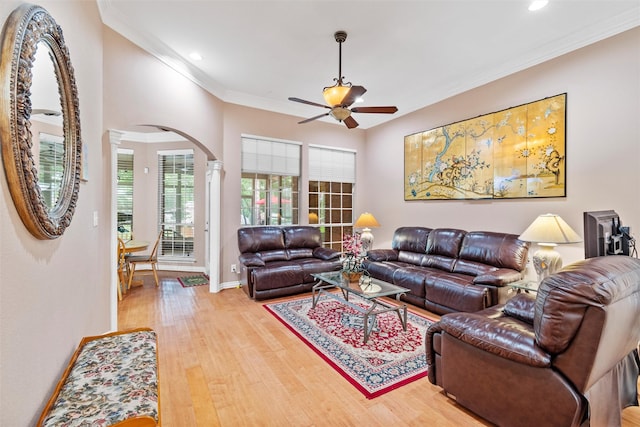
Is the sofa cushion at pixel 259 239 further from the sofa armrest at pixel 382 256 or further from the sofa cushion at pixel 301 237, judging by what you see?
the sofa armrest at pixel 382 256

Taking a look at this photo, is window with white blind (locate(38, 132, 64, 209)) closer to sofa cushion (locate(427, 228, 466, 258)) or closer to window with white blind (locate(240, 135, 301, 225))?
window with white blind (locate(240, 135, 301, 225))

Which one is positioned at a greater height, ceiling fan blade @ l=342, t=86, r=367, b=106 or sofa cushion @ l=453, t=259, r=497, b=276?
ceiling fan blade @ l=342, t=86, r=367, b=106

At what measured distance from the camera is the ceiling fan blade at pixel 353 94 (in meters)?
2.94

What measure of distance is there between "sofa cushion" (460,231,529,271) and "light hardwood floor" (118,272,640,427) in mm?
1863

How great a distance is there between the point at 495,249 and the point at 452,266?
620 millimetres

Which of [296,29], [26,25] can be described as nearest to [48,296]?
[26,25]

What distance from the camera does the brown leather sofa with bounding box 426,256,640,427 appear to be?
4.91ft

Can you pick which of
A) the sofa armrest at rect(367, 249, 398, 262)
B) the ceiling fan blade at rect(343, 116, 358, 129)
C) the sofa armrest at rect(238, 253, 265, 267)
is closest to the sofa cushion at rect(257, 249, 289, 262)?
the sofa armrest at rect(238, 253, 265, 267)

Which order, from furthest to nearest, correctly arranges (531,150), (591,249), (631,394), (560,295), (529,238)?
1. (531,150)
2. (529,238)
3. (591,249)
4. (631,394)
5. (560,295)

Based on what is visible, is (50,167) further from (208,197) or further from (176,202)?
(176,202)

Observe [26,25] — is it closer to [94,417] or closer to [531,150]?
[94,417]

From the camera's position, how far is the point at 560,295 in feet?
5.05

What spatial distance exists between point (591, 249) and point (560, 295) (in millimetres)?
953

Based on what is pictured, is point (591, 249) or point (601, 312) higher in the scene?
point (591, 249)
